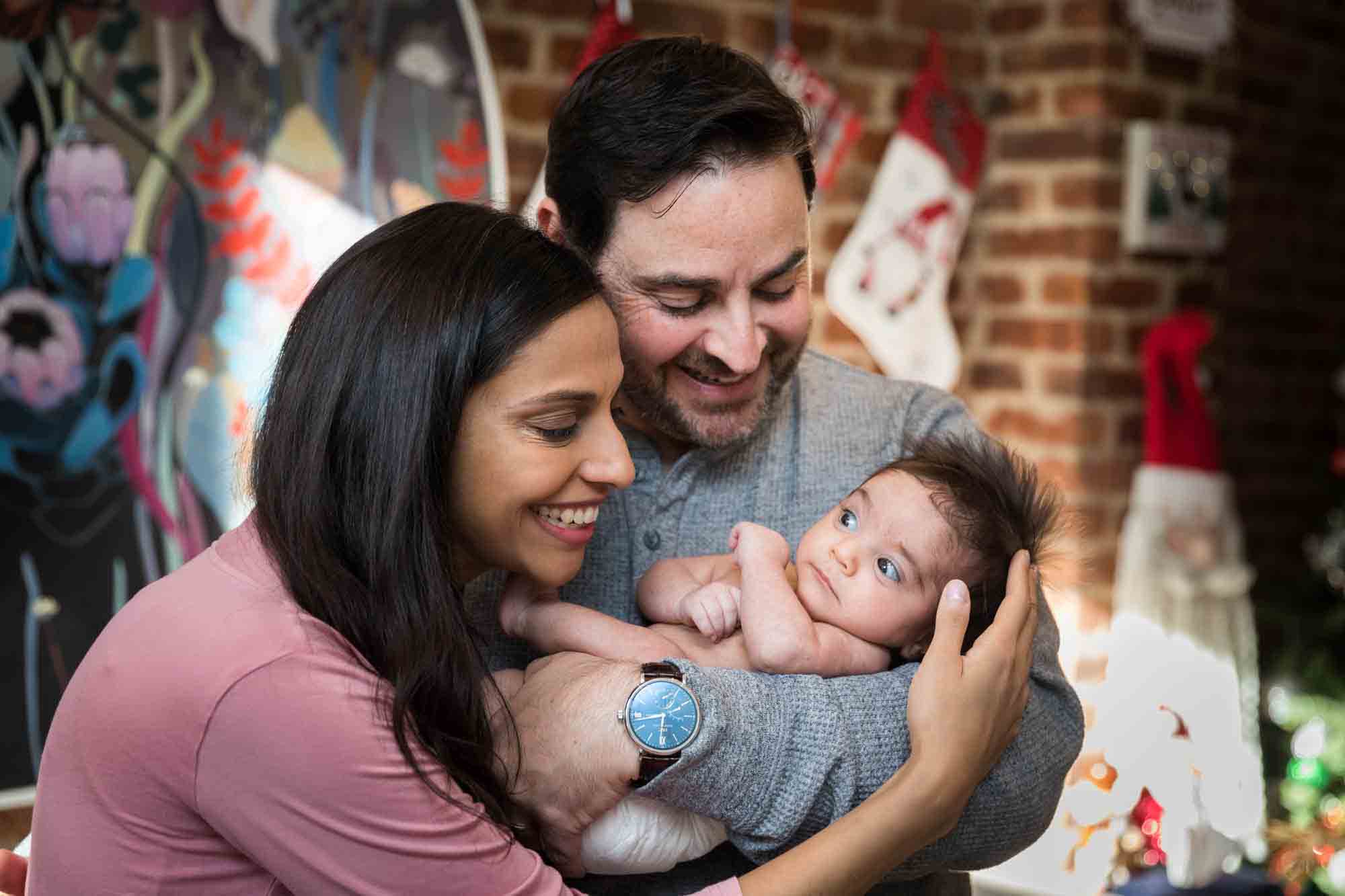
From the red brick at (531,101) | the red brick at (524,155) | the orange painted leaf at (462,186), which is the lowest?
the orange painted leaf at (462,186)

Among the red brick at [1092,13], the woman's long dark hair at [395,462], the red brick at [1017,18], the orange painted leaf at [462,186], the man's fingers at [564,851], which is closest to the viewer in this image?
the woman's long dark hair at [395,462]

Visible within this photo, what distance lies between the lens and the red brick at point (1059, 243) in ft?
10.2

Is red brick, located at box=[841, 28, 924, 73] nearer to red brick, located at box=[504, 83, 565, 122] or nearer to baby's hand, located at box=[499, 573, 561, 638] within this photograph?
red brick, located at box=[504, 83, 565, 122]

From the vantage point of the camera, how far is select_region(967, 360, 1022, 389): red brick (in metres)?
3.24

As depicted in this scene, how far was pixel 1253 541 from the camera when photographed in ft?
12.0

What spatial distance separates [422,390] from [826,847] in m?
0.53

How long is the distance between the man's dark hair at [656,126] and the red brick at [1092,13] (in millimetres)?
1828

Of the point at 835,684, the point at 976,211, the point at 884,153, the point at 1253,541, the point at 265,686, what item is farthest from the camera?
the point at 1253,541

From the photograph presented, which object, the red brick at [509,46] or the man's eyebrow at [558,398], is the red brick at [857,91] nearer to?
the red brick at [509,46]

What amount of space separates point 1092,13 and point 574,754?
249cm

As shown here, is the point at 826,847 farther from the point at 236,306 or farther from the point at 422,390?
the point at 236,306

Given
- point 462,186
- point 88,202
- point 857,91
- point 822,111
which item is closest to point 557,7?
point 462,186

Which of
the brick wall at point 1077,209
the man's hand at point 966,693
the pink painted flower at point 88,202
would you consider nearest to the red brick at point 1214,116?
the brick wall at point 1077,209

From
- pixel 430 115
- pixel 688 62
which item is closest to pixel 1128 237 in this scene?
pixel 430 115
